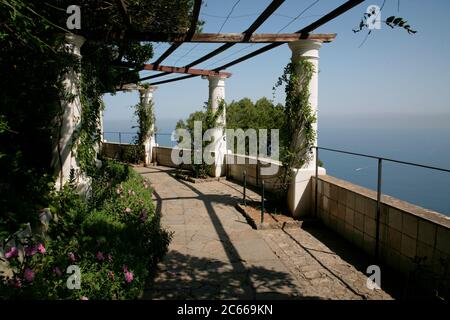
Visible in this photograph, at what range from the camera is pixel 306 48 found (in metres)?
5.96

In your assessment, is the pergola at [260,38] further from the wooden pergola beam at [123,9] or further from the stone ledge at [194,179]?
the stone ledge at [194,179]

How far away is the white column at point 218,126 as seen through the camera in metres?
10.1

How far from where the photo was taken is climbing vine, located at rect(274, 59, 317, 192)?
6.06 metres

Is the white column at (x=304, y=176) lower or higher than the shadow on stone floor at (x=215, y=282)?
higher

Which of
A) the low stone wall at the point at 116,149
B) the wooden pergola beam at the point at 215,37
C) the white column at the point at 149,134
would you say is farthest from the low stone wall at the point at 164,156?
the wooden pergola beam at the point at 215,37

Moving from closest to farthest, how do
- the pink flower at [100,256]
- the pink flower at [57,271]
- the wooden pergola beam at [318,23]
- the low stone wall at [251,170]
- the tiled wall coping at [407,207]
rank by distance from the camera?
the pink flower at [57,271] → the pink flower at [100,256] → the tiled wall coping at [407,207] → the wooden pergola beam at [318,23] → the low stone wall at [251,170]

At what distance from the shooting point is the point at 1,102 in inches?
135

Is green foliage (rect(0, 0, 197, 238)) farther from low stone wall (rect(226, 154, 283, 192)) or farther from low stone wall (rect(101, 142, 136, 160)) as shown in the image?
low stone wall (rect(101, 142, 136, 160))

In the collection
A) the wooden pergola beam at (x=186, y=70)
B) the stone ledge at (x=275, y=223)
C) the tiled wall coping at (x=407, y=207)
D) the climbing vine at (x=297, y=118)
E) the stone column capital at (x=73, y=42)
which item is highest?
the wooden pergola beam at (x=186, y=70)

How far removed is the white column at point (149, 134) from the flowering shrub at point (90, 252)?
773cm

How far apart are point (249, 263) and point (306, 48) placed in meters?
4.14

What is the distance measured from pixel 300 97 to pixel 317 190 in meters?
1.90

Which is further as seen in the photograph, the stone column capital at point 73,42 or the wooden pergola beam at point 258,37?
the wooden pergola beam at point 258,37

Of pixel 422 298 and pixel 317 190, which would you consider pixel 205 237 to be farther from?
pixel 422 298
